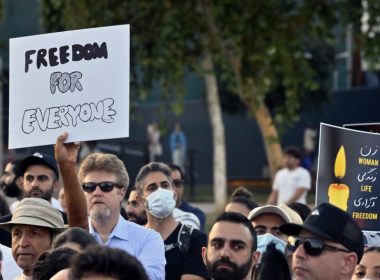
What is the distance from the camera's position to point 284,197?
17.6m

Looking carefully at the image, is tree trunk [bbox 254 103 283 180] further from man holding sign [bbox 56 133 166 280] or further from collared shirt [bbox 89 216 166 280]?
collared shirt [bbox 89 216 166 280]

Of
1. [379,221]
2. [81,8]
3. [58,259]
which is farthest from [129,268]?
[81,8]

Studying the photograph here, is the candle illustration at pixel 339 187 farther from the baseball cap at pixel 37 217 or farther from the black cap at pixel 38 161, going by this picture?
the black cap at pixel 38 161

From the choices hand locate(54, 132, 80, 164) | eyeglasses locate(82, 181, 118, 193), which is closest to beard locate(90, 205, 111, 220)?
eyeglasses locate(82, 181, 118, 193)

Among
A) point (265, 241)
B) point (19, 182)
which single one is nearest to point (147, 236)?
point (265, 241)

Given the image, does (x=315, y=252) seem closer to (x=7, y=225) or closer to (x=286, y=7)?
(x=7, y=225)

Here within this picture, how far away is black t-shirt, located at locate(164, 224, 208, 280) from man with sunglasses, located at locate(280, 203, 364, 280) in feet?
7.17

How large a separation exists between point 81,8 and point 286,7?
11.8 ft

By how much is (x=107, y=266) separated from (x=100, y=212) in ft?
9.95

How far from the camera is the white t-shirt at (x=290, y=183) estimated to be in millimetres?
17531

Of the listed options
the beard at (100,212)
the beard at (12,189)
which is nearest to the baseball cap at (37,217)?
the beard at (100,212)

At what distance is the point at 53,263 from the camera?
21.0ft

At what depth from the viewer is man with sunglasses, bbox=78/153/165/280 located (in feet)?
25.5

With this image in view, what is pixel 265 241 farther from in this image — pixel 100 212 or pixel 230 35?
pixel 230 35
